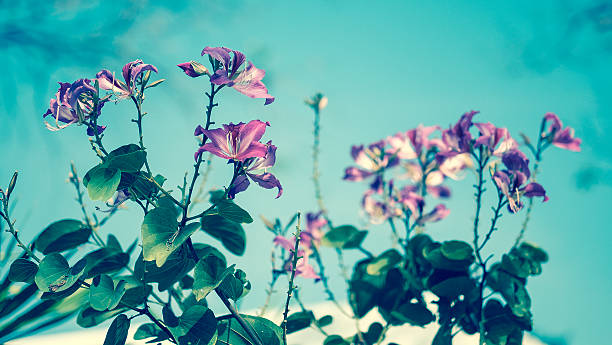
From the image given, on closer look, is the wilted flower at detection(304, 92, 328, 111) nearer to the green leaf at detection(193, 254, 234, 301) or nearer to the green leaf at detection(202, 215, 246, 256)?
the green leaf at detection(202, 215, 246, 256)

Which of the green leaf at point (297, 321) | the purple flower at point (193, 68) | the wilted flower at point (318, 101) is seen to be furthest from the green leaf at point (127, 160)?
the wilted flower at point (318, 101)

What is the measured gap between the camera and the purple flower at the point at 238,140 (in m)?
0.51

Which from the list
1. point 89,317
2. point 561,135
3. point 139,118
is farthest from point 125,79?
point 561,135

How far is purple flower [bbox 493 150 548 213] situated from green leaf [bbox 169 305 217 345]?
1.55 feet

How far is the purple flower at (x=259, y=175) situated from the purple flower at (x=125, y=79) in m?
0.16

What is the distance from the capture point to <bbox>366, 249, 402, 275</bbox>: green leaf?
0.89 metres

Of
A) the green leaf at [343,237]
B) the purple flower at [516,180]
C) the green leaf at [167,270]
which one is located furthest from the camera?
the green leaf at [343,237]

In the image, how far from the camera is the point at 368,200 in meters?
1.02

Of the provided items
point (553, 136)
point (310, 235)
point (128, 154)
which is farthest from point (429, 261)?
point (128, 154)

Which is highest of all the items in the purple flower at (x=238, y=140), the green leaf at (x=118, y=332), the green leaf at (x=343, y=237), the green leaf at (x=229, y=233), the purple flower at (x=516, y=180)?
the purple flower at (x=516, y=180)

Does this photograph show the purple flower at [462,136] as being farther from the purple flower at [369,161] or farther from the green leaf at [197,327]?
the green leaf at [197,327]

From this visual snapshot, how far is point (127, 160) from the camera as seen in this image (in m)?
0.53

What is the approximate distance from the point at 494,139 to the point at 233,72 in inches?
18.5

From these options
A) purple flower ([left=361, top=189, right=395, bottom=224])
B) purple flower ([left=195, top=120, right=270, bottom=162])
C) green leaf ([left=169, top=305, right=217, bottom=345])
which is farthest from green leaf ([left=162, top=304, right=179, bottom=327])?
purple flower ([left=361, top=189, right=395, bottom=224])
